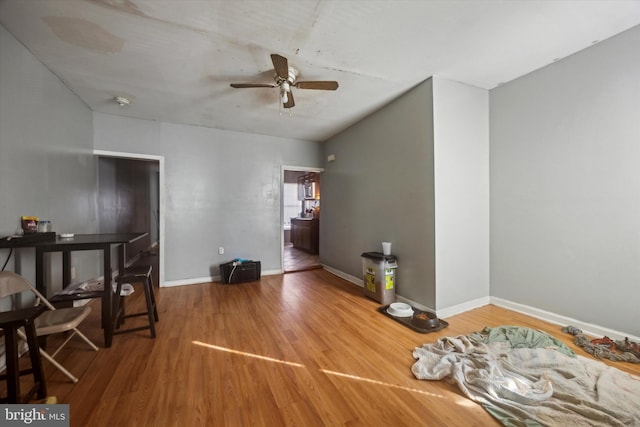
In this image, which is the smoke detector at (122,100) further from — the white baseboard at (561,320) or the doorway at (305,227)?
the white baseboard at (561,320)

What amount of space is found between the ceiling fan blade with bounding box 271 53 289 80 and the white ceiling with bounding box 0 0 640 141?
0.57 feet

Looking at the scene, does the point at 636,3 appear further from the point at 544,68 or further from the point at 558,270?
the point at 558,270

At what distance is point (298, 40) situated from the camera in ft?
6.29

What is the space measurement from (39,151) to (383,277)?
3.72 meters

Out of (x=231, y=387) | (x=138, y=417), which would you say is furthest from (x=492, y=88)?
(x=138, y=417)

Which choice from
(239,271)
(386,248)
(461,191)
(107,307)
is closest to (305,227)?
(239,271)

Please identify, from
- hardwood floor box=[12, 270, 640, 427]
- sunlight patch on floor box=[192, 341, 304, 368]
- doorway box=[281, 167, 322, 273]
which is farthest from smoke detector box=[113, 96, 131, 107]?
sunlight patch on floor box=[192, 341, 304, 368]

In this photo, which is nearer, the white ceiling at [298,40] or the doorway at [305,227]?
the white ceiling at [298,40]

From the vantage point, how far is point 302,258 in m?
5.80

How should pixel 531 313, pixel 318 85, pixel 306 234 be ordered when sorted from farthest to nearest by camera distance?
pixel 306 234 < pixel 531 313 < pixel 318 85

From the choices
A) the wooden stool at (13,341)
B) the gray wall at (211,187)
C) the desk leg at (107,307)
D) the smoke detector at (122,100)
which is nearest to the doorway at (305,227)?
the gray wall at (211,187)

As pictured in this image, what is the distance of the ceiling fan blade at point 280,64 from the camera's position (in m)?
1.86

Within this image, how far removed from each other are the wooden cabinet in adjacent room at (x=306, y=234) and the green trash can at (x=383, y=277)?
134 inches

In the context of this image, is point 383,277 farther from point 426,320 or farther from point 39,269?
point 39,269
